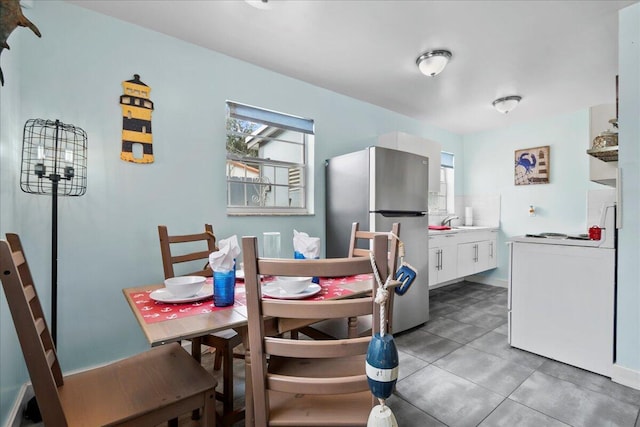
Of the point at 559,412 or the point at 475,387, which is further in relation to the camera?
the point at 475,387

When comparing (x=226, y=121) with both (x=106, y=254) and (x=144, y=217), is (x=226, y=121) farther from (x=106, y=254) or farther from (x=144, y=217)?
(x=106, y=254)

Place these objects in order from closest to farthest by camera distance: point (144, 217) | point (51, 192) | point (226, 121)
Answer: point (51, 192) → point (144, 217) → point (226, 121)

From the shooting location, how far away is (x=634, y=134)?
1.86 meters

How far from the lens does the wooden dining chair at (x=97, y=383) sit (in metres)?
0.76

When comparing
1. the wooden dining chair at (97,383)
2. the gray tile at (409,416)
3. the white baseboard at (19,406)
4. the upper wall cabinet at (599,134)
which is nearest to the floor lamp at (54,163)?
the white baseboard at (19,406)

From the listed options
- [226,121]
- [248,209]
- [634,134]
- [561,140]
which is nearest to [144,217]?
[248,209]

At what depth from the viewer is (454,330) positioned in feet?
9.05

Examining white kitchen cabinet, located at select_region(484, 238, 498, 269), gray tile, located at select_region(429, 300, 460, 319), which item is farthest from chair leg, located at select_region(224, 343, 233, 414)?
white kitchen cabinet, located at select_region(484, 238, 498, 269)

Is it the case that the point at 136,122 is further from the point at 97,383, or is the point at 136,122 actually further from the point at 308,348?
the point at 308,348

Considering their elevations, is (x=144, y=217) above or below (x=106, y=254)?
above

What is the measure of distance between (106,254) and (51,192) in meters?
0.50

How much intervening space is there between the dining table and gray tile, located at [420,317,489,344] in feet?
5.61

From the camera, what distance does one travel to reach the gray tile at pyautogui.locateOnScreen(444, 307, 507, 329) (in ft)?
9.55

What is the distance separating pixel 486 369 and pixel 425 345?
1.60 ft
